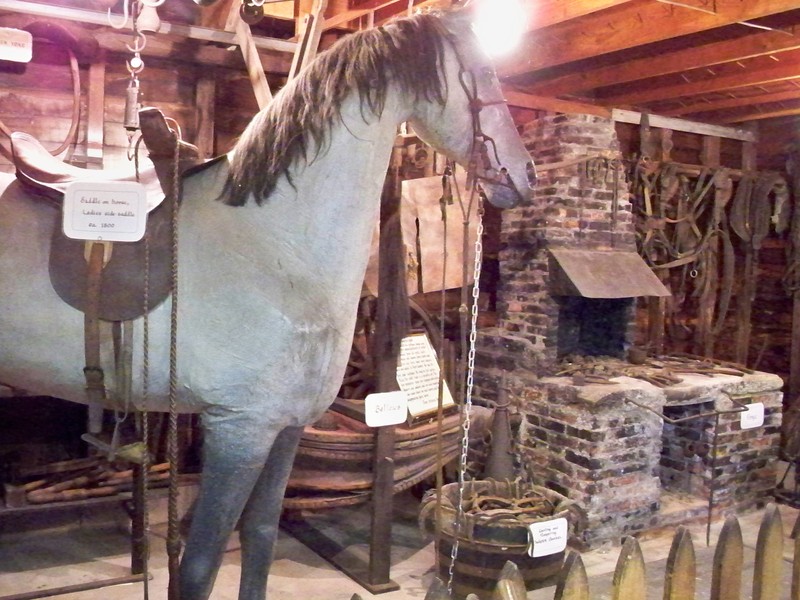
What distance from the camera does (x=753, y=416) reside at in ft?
14.5

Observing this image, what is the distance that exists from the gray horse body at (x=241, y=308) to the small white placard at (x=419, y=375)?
6.11 ft

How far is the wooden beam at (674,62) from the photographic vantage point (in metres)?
3.71

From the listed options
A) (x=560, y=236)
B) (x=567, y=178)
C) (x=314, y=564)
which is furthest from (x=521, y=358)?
(x=314, y=564)

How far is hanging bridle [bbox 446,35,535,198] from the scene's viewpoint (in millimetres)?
1711

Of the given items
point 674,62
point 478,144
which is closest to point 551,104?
point 674,62

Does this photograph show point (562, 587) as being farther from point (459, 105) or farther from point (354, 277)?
point (459, 105)

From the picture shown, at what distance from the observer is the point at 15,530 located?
3.77m

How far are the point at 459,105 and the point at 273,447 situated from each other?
0.93 metres

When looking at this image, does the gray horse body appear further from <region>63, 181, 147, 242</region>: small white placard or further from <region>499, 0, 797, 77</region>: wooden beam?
<region>499, 0, 797, 77</region>: wooden beam

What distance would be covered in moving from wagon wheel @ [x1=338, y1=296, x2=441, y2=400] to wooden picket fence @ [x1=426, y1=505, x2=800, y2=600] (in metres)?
1.99

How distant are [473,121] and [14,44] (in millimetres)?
2272

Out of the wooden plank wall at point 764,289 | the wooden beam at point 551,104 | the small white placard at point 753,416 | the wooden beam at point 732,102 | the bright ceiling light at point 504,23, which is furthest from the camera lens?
the wooden plank wall at point 764,289

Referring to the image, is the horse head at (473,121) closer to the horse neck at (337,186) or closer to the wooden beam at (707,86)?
the horse neck at (337,186)

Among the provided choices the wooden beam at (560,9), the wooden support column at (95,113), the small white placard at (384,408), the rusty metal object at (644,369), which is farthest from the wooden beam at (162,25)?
the rusty metal object at (644,369)
